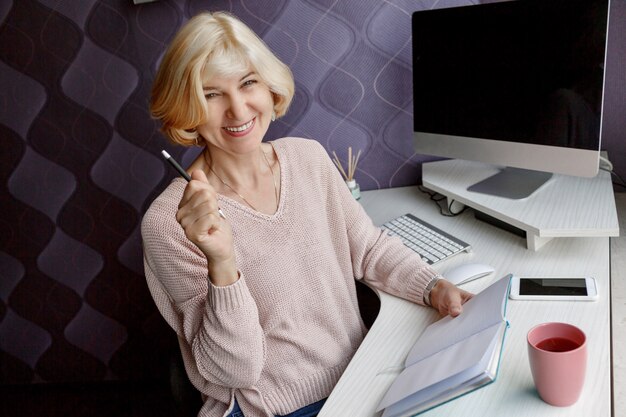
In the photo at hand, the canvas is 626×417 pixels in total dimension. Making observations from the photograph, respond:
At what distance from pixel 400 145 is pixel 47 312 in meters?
1.46

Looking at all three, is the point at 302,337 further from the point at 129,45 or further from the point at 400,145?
the point at 129,45

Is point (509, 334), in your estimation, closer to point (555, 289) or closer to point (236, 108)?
point (555, 289)

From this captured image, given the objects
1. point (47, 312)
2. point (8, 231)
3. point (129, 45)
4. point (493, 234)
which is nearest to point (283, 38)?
point (129, 45)

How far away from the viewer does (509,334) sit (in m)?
1.11

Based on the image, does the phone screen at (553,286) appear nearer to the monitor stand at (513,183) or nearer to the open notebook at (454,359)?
the open notebook at (454,359)

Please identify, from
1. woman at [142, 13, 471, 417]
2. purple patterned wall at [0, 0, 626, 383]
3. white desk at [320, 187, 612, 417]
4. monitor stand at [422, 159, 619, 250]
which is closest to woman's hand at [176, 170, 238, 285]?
woman at [142, 13, 471, 417]

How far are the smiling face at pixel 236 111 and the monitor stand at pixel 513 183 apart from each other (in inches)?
24.6

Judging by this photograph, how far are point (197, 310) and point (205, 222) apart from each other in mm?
240

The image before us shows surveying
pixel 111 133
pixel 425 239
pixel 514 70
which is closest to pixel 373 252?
pixel 425 239

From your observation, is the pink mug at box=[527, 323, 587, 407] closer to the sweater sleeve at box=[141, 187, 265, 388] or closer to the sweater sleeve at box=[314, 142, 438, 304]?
the sweater sleeve at box=[314, 142, 438, 304]

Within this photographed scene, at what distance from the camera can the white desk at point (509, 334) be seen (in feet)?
3.13

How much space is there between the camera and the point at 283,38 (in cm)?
176

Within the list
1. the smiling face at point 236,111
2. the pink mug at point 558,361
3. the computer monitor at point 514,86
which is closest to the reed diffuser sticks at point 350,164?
the computer monitor at point 514,86

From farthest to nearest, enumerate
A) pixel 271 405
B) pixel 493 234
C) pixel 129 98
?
pixel 129 98
pixel 493 234
pixel 271 405
